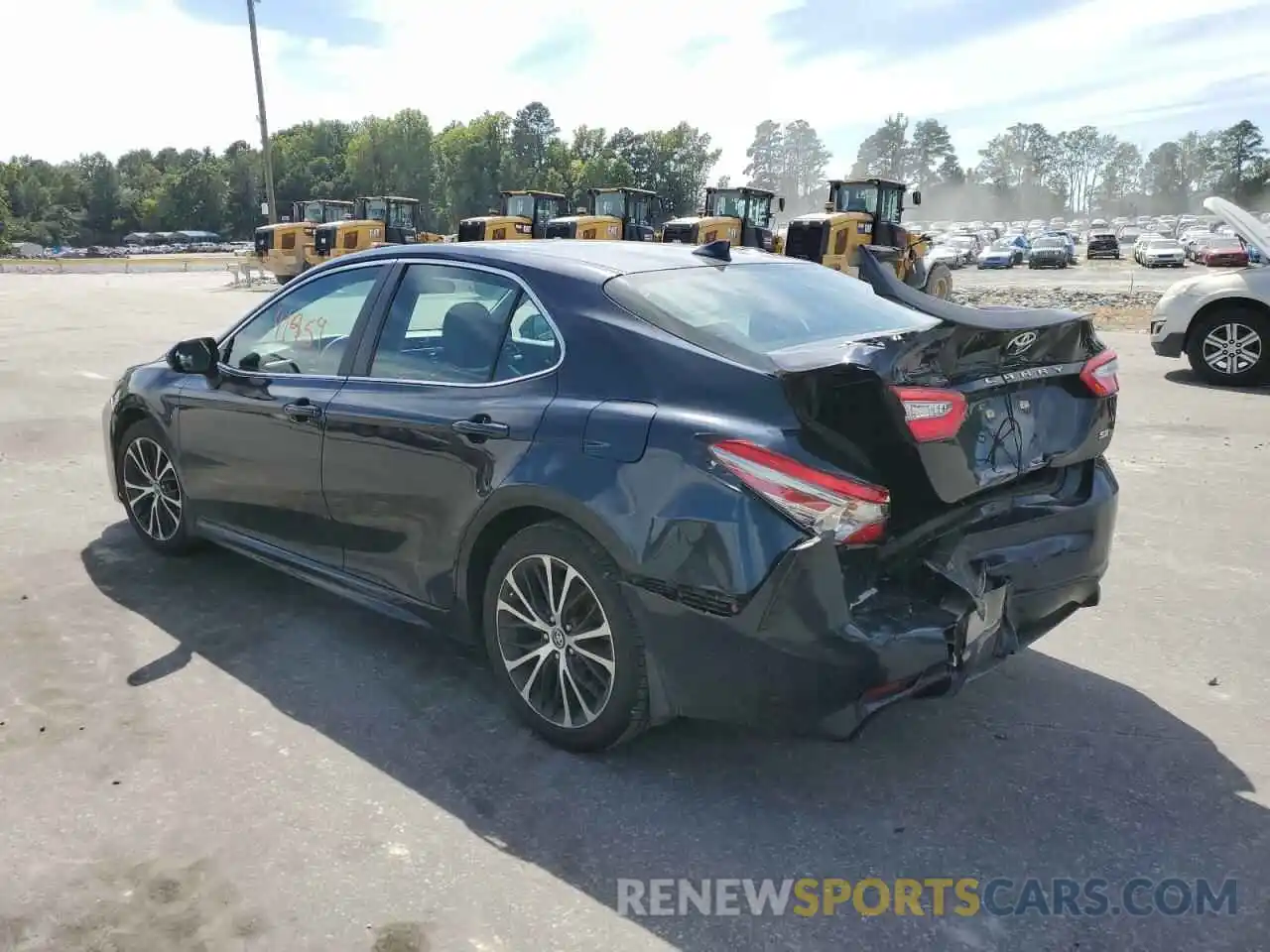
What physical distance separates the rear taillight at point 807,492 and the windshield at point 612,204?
2860 cm

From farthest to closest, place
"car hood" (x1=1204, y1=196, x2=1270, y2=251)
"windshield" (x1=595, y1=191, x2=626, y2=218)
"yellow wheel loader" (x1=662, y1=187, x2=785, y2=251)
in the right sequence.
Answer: "windshield" (x1=595, y1=191, x2=626, y2=218) → "yellow wheel loader" (x1=662, y1=187, x2=785, y2=251) → "car hood" (x1=1204, y1=196, x2=1270, y2=251)

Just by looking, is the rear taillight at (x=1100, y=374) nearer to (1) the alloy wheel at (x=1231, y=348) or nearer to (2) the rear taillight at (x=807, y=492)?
(2) the rear taillight at (x=807, y=492)

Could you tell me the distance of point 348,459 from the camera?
391 centimetres

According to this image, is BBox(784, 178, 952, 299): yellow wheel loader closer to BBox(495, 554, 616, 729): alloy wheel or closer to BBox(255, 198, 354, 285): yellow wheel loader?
BBox(255, 198, 354, 285): yellow wheel loader

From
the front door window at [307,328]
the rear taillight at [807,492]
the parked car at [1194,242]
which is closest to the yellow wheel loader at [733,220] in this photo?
the front door window at [307,328]

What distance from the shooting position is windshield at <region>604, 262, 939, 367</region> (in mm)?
3260

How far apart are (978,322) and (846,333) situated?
0.58 metres

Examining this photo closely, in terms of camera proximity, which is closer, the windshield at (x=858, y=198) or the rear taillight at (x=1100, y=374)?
the rear taillight at (x=1100, y=374)

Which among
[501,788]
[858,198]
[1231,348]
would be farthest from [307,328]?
[858,198]

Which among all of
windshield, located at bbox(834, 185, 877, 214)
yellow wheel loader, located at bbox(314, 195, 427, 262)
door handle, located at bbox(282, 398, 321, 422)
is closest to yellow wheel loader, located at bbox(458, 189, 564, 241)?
yellow wheel loader, located at bbox(314, 195, 427, 262)

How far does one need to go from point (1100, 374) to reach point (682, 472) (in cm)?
166

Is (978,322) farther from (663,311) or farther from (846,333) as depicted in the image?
(663,311)

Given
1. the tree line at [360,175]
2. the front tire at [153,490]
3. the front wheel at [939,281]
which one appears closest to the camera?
the front tire at [153,490]

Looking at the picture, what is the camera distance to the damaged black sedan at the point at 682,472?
2.81 m
